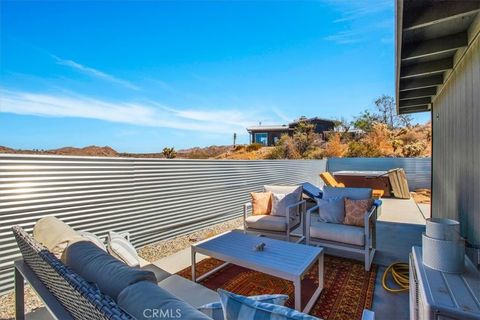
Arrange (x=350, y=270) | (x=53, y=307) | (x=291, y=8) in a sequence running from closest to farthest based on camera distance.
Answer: (x=53, y=307) → (x=350, y=270) → (x=291, y=8)

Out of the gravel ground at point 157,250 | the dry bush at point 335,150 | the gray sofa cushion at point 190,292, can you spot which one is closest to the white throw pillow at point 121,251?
the gray sofa cushion at point 190,292

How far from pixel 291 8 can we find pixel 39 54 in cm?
546

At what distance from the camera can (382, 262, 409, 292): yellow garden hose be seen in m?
2.60

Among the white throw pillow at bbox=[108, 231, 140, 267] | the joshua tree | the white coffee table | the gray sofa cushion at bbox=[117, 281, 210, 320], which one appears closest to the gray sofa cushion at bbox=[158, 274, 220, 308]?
the white throw pillow at bbox=[108, 231, 140, 267]

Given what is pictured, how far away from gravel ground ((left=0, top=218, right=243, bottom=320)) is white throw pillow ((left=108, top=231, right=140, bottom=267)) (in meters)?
1.09

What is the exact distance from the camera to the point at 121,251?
6.36 ft

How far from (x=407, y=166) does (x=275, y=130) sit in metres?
14.3

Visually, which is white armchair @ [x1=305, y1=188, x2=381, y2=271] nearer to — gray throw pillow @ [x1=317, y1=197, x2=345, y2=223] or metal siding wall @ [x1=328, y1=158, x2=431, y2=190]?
gray throw pillow @ [x1=317, y1=197, x2=345, y2=223]

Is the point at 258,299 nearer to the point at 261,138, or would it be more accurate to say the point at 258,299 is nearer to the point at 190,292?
the point at 190,292

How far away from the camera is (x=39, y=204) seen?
2.68 meters

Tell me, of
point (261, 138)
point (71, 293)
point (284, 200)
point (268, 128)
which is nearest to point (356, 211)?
point (284, 200)

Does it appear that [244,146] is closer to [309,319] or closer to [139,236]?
[139,236]

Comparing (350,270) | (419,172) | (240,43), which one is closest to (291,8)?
(240,43)

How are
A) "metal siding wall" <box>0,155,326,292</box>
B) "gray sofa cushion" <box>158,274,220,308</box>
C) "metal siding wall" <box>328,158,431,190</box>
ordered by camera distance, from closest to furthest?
"gray sofa cushion" <box>158,274,220,308</box> < "metal siding wall" <box>0,155,326,292</box> < "metal siding wall" <box>328,158,431,190</box>
